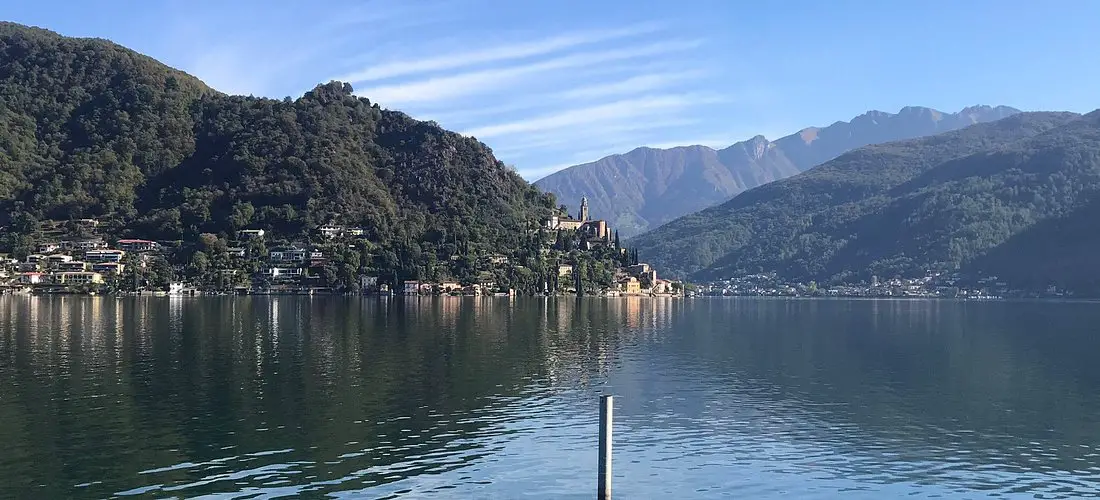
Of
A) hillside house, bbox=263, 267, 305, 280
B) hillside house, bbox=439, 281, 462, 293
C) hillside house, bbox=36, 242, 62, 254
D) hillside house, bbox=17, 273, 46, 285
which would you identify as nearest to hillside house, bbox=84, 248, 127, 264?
hillside house, bbox=36, 242, 62, 254

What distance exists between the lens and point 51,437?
32.2 metres

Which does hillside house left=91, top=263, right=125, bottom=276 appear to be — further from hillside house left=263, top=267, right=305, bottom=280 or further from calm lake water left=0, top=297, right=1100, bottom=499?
calm lake water left=0, top=297, right=1100, bottom=499

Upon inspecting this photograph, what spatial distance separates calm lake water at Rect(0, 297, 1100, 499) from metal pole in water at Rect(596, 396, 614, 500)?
235cm

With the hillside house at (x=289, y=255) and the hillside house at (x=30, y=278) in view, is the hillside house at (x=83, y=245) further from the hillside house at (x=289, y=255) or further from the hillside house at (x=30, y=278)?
the hillside house at (x=289, y=255)

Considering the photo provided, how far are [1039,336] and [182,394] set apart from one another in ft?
269

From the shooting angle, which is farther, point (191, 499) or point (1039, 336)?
point (1039, 336)

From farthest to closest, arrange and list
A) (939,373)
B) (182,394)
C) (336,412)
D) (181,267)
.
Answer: (181,267) → (939,373) → (182,394) → (336,412)

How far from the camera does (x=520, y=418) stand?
38719 mm

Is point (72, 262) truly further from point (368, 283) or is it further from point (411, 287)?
point (411, 287)

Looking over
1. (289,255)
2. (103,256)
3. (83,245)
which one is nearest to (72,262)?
(103,256)

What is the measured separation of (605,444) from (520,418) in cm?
1500

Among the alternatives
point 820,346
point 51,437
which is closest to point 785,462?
point 51,437

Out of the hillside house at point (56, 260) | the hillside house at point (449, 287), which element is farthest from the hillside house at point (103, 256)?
the hillside house at point (449, 287)

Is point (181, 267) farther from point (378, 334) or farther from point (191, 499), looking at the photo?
point (191, 499)
